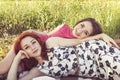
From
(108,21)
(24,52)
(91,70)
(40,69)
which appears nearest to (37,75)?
(40,69)

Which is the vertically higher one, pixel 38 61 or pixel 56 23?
pixel 56 23

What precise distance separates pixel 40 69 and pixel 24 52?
0.58 ft

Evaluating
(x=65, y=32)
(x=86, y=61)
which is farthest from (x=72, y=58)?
(x=65, y=32)

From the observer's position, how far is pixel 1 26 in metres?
2.41

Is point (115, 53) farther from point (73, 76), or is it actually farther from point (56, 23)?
point (56, 23)

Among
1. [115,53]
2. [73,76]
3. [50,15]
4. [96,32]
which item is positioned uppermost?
[50,15]

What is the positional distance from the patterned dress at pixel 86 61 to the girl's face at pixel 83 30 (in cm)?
7

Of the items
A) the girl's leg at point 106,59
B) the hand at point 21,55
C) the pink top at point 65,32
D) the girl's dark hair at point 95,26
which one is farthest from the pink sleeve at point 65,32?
the hand at point 21,55

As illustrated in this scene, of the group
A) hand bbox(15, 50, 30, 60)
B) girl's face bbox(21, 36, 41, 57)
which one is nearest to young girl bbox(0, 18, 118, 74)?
girl's face bbox(21, 36, 41, 57)

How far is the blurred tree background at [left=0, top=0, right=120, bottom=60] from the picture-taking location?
2425 mm

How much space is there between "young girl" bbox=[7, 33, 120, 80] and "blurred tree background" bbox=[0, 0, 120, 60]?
Answer: 5.2 inches

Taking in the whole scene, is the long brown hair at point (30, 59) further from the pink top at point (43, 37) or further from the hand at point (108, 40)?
the hand at point (108, 40)

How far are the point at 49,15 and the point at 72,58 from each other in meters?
0.41

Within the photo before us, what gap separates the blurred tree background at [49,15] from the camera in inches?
95.5
